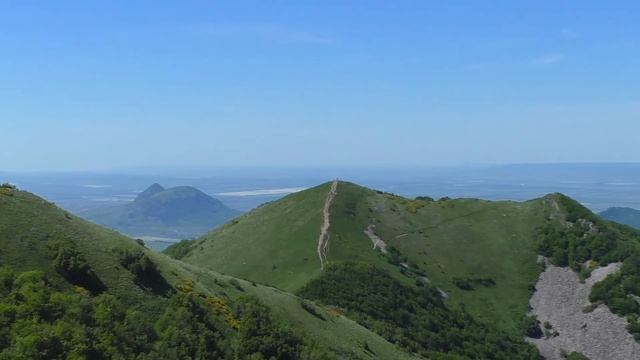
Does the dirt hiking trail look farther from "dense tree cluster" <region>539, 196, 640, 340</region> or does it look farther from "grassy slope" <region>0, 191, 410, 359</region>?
"dense tree cluster" <region>539, 196, 640, 340</region>

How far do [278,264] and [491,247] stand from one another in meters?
44.3

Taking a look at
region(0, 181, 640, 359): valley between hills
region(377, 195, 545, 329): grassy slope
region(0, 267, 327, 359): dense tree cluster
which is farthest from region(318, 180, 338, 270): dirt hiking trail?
region(0, 267, 327, 359): dense tree cluster

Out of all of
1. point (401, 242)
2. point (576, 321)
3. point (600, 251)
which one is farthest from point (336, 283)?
point (600, 251)

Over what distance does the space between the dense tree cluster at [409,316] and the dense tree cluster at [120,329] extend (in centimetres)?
2847

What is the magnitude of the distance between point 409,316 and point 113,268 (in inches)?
1946

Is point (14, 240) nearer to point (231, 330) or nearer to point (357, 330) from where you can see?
point (231, 330)

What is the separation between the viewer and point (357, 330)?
57094 mm

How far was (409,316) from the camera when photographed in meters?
79.4

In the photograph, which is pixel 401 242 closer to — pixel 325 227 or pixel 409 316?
pixel 325 227

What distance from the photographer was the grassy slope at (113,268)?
125 ft

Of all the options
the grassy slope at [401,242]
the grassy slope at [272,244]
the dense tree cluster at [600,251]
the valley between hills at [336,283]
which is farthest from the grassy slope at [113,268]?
the dense tree cluster at [600,251]

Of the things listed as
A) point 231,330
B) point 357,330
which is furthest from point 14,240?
point 357,330

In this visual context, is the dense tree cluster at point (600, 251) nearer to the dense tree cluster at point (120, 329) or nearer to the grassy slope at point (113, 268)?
the grassy slope at point (113, 268)

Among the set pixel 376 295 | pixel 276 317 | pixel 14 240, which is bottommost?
pixel 376 295
